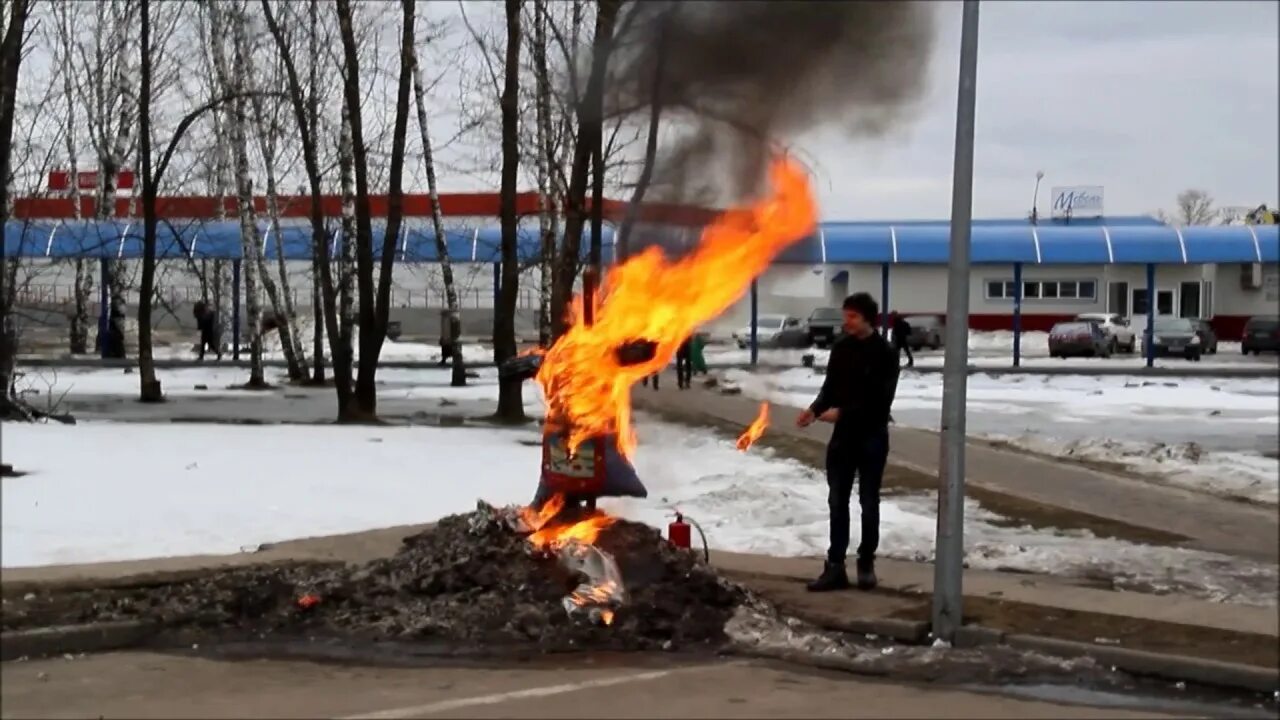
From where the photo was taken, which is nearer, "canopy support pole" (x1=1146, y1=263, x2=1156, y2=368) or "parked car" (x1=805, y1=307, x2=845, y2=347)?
"parked car" (x1=805, y1=307, x2=845, y2=347)

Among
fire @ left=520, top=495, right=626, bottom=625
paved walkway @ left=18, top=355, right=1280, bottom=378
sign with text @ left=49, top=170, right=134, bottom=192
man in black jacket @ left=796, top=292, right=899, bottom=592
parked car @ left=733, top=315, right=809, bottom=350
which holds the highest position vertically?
sign with text @ left=49, top=170, right=134, bottom=192

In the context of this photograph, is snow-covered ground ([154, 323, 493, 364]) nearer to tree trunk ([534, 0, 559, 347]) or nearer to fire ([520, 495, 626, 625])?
tree trunk ([534, 0, 559, 347])

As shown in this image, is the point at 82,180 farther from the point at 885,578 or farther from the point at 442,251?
the point at 885,578

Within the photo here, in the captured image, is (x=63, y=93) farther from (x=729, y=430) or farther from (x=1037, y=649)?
(x=1037, y=649)

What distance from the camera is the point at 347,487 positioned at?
43.9 feet

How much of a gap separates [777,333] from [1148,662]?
5406mm

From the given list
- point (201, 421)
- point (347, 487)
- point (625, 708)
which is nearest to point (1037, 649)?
point (625, 708)

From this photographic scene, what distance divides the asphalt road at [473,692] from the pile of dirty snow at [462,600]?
46cm

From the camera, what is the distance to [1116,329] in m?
41.5

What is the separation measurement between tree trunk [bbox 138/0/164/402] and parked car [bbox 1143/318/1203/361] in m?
24.7

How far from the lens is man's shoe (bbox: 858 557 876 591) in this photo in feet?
28.6

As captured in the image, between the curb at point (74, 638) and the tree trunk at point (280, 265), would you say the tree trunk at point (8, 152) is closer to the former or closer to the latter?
the curb at point (74, 638)

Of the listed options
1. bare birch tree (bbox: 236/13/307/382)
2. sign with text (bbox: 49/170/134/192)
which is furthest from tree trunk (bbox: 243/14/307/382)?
sign with text (bbox: 49/170/134/192)

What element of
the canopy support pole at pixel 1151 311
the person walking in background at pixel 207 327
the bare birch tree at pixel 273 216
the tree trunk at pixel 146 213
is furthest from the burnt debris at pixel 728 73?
the person walking in background at pixel 207 327
